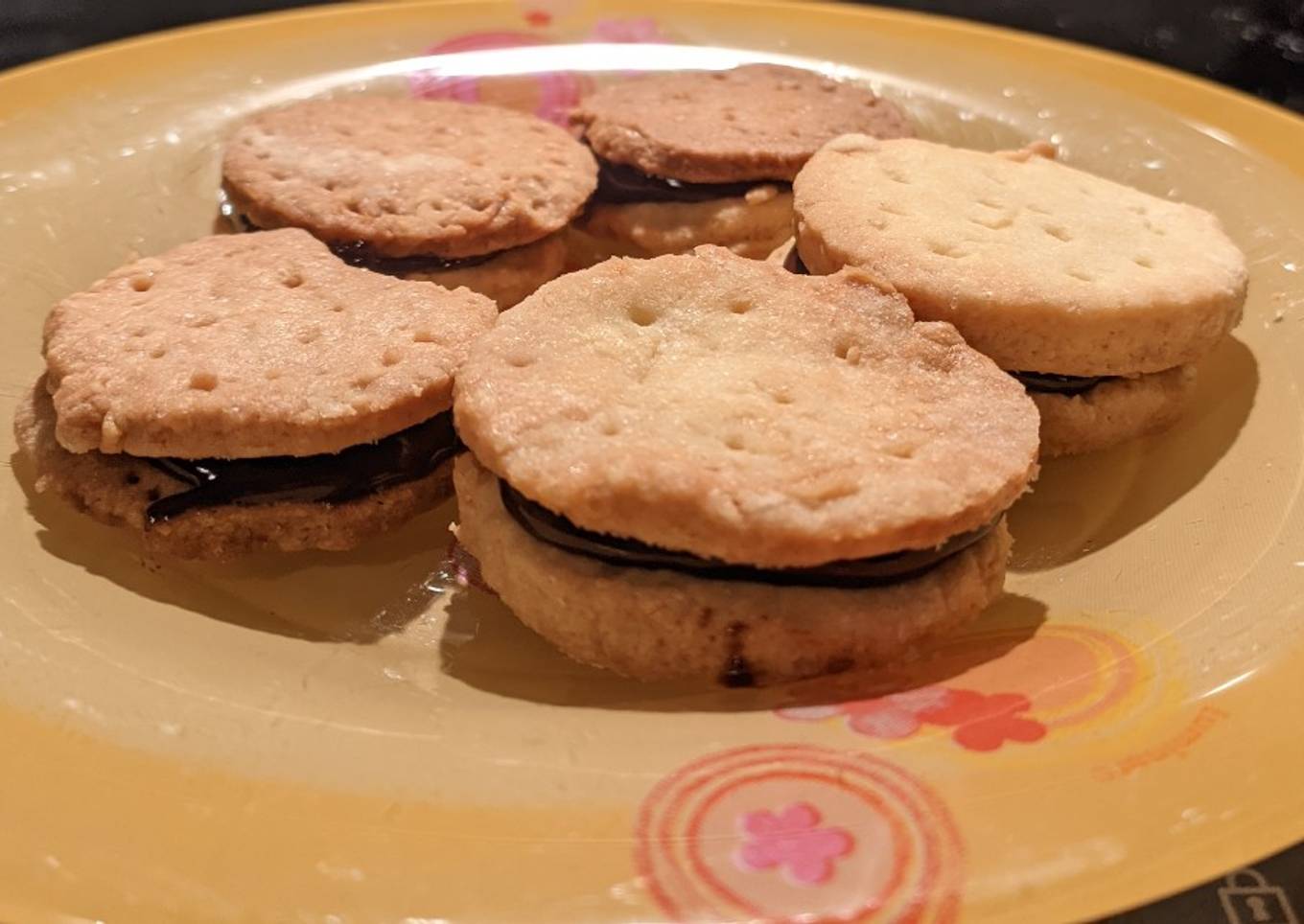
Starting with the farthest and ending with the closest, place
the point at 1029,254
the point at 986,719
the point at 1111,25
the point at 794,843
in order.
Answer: the point at 1111,25 < the point at 1029,254 < the point at 986,719 < the point at 794,843

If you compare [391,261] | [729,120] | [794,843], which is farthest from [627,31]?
[794,843]

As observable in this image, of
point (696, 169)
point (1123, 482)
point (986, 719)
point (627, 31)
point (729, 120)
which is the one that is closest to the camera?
point (986, 719)

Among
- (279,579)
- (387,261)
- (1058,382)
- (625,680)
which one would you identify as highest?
(1058,382)

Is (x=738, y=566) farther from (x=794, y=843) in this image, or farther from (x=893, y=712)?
(x=794, y=843)

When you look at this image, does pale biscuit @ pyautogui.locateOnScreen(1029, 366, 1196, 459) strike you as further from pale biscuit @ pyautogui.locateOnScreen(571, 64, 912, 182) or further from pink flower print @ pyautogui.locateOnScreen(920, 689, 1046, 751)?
pale biscuit @ pyautogui.locateOnScreen(571, 64, 912, 182)

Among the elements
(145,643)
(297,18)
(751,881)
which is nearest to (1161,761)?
(751,881)

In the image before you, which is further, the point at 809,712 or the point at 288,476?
the point at 288,476

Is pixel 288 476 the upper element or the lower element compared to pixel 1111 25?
lower

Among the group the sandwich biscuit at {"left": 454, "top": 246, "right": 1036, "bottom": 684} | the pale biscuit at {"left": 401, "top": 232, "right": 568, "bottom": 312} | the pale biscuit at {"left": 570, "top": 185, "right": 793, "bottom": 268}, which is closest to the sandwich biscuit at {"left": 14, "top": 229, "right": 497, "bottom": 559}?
the sandwich biscuit at {"left": 454, "top": 246, "right": 1036, "bottom": 684}

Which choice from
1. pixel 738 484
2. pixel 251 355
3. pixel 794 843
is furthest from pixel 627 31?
pixel 794 843
